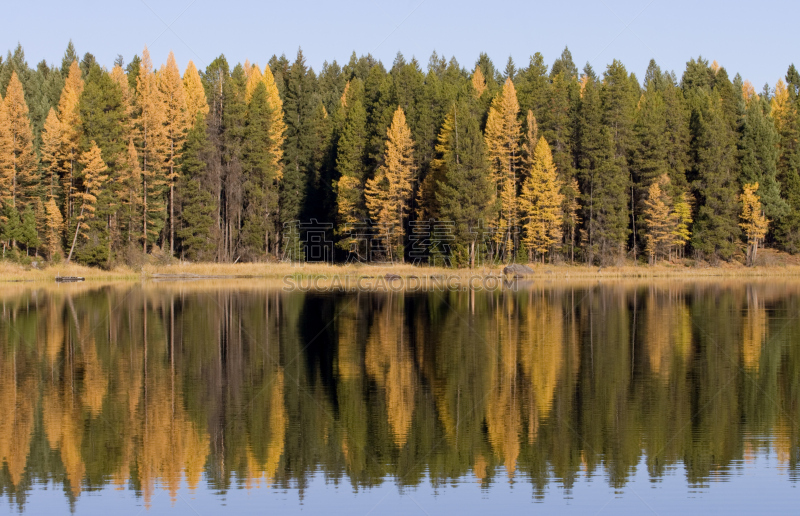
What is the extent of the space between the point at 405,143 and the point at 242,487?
Result: 62.7 m

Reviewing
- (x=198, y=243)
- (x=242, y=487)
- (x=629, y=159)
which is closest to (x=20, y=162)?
(x=198, y=243)

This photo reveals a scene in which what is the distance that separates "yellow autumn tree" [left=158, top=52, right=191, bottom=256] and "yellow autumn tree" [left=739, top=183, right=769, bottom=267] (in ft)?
177

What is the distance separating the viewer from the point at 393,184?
2876 inches

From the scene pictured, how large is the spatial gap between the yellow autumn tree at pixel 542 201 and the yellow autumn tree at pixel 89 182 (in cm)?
3678

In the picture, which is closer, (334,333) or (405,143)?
(334,333)

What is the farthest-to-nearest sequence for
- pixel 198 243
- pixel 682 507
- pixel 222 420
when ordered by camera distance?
pixel 198 243 < pixel 222 420 < pixel 682 507

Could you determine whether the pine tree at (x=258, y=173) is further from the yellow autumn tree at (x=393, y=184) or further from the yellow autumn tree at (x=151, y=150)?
the yellow autumn tree at (x=393, y=184)

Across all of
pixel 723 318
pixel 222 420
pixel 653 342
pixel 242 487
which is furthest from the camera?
pixel 723 318

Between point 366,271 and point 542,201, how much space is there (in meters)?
18.1

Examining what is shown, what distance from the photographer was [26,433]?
15.3m

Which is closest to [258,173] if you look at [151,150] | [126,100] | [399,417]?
[151,150]

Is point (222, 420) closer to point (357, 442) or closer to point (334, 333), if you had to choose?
point (357, 442)

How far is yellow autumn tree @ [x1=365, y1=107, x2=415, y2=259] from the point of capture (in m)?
73.2

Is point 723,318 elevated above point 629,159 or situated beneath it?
situated beneath
